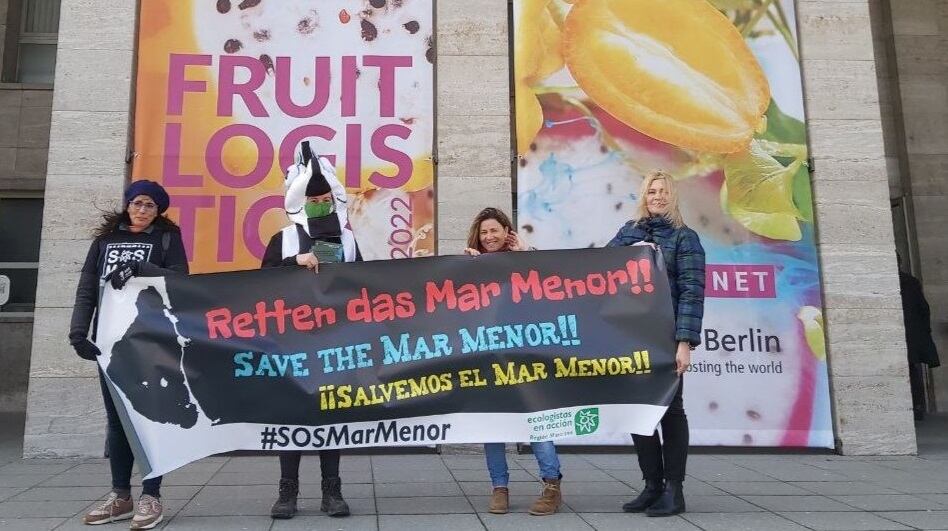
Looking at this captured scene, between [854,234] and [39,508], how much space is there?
7.55 meters

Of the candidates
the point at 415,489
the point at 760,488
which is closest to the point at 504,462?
the point at 415,489

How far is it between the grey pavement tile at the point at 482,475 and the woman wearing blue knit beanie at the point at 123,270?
2.36 metres

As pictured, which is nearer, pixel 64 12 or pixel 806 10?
pixel 64 12

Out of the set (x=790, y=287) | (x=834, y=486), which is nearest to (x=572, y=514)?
(x=834, y=486)

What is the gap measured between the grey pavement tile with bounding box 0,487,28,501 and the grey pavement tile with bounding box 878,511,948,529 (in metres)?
5.97

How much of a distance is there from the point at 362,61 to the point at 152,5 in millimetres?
2239

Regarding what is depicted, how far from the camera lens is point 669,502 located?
438cm

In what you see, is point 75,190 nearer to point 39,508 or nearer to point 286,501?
point 39,508

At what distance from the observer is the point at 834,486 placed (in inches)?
213

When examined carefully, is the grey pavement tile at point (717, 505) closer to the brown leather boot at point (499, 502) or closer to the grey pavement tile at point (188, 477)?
the brown leather boot at point (499, 502)

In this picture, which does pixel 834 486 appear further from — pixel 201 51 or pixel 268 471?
pixel 201 51

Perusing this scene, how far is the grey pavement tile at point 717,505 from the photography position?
457cm

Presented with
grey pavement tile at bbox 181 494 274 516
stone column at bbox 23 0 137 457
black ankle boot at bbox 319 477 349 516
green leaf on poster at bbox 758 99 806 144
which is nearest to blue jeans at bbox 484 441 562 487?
black ankle boot at bbox 319 477 349 516

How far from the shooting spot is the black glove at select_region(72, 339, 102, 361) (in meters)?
4.18
